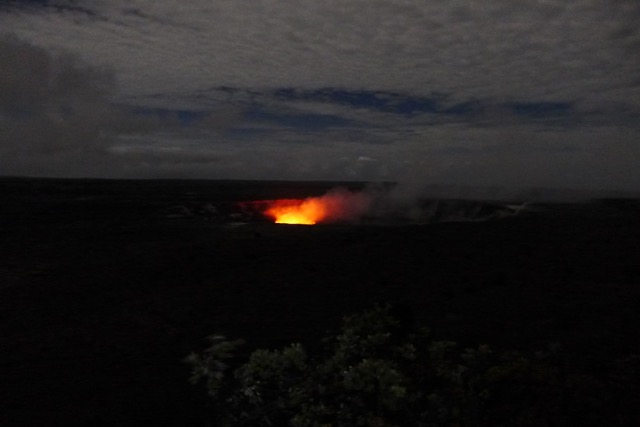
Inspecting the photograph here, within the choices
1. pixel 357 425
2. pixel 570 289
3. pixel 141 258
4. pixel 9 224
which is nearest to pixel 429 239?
pixel 570 289

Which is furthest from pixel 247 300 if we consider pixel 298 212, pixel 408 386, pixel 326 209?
pixel 298 212

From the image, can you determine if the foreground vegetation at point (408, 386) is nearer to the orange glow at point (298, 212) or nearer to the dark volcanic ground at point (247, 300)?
the dark volcanic ground at point (247, 300)

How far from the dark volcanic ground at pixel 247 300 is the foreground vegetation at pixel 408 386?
0.77 metres

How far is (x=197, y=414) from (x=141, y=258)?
66.8ft

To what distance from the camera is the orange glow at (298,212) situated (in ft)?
207

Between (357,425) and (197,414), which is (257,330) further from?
(357,425)

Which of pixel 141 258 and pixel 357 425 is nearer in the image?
pixel 357 425

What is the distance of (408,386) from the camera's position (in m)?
11.2

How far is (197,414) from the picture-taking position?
10.9 m

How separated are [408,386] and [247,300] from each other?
975cm

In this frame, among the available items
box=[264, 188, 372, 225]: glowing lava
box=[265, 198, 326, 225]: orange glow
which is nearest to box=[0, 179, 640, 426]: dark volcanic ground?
box=[264, 188, 372, 225]: glowing lava

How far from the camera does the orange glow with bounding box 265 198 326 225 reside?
207ft

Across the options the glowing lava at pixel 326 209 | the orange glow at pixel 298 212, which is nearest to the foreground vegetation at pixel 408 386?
the glowing lava at pixel 326 209

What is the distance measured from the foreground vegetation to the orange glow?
48.0m
